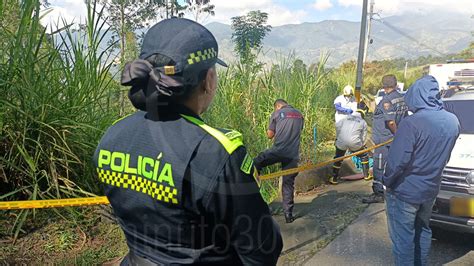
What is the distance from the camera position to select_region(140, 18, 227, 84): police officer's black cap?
1.23 meters

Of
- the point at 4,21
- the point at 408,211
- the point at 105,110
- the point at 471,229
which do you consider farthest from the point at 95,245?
the point at 471,229

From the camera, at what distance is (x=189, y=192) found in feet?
3.90

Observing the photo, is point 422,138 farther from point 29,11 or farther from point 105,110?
point 29,11

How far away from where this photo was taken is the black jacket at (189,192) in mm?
1176

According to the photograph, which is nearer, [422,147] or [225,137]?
[225,137]

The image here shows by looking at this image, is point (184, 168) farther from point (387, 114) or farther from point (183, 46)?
point (387, 114)

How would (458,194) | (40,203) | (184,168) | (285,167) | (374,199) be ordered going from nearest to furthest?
1. (184,168)
2. (40,203)
3. (458,194)
4. (285,167)
5. (374,199)

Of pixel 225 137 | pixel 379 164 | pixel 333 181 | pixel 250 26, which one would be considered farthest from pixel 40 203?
pixel 250 26

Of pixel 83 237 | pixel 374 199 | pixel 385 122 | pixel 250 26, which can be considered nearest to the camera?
pixel 83 237

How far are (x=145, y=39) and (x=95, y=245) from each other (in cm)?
289

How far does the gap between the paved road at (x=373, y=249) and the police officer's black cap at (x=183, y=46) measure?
3063 millimetres

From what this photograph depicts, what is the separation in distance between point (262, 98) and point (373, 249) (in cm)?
375

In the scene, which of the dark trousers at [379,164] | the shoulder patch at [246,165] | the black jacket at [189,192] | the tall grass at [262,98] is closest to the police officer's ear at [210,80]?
the black jacket at [189,192]

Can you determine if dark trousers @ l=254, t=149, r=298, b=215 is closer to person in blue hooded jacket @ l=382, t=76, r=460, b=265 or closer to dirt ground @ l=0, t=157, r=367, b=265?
dirt ground @ l=0, t=157, r=367, b=265
